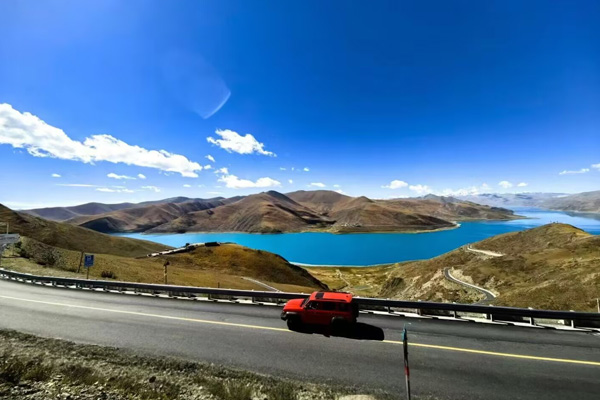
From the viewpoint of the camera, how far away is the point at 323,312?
13266 millimetres

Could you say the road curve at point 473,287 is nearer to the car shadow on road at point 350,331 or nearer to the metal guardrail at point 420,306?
the metal guardrail at point 420,306

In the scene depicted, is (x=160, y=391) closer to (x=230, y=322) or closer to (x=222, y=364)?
(x=222, y=364)

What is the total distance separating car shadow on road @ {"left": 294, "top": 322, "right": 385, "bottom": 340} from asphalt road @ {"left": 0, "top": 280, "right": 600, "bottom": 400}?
1.29ft

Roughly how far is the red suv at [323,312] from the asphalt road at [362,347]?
70 cm

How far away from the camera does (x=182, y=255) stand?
70625mm

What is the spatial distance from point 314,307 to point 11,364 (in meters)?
11.3

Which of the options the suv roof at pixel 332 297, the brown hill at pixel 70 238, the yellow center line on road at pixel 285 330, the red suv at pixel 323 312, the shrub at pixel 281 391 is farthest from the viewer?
the brown hill at pixel 70 238

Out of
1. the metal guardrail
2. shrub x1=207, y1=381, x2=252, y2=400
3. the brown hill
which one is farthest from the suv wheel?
the brown hill

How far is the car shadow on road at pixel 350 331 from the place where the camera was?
41.4 feet

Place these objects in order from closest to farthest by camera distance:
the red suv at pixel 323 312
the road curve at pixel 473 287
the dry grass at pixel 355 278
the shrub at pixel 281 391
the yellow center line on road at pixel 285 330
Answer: the shrub at pixel 281 391, the yellow center line on road at pixel 285 330, the red suv at pixel 323 312, the road curve at pixel 473 287, the dry grass at pixel 355 278

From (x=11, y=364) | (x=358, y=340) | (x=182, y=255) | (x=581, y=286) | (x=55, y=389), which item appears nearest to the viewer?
(x=55, y=389)

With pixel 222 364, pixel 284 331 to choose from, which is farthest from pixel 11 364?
pixel 284 331

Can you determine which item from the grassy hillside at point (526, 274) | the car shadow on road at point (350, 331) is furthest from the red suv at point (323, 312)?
the grassy hillside at point (526, 274)

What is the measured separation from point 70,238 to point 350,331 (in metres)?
106
